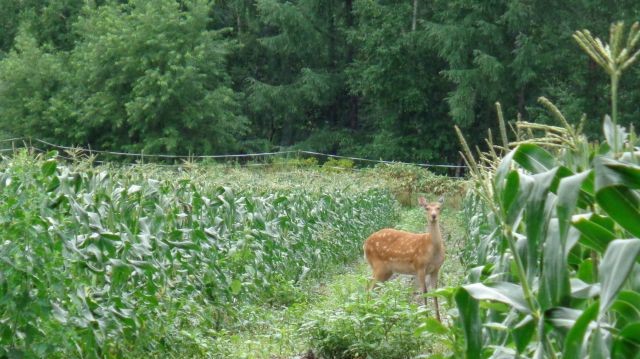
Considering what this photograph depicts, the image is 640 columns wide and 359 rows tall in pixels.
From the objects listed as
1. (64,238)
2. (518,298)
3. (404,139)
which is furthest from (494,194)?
(404,139)

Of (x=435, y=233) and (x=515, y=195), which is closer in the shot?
(x=515, y=195)

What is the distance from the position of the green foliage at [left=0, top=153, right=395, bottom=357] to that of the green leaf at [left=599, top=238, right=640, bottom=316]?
166 inches

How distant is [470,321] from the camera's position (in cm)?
340

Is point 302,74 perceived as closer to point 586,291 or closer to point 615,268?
point 586,291

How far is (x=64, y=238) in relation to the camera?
641cm

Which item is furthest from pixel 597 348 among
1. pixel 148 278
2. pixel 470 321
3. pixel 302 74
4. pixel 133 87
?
pixel 302 74

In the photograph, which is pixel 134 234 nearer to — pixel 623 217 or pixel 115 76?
pixel 623 217

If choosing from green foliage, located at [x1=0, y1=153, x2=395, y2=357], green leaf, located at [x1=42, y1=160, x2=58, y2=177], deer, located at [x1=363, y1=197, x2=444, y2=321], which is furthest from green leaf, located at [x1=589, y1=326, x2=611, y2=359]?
deer, located at [x1=363, y1=197, x2=444, y2=321]

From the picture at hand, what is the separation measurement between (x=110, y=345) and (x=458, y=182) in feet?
87.8

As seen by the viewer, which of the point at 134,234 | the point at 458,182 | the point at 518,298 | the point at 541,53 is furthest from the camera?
the point at 541,53

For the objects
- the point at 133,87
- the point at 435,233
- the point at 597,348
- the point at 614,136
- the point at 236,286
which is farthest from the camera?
the point at 133,87

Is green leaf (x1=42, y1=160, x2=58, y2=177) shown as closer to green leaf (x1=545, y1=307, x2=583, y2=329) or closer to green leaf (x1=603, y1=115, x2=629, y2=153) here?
green leaf (x1=603, y1=115, x2=629, y2=153)

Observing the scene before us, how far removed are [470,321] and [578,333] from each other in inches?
27.0

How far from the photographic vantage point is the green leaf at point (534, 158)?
3314mm
